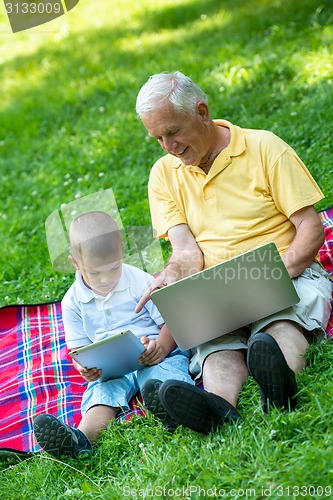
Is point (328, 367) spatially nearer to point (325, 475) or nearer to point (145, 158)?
point (325, 475)

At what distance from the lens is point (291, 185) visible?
3512 millimetres

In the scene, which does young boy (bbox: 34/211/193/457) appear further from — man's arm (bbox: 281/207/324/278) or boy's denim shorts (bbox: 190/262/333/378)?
man's arm (bbox: 281/207/324/278)

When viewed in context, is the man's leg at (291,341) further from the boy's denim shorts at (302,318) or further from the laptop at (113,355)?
the laptop at (113,355)

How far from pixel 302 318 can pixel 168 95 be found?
45.8 inches

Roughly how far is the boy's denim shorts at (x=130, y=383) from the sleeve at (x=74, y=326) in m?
0.21

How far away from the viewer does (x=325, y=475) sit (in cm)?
252

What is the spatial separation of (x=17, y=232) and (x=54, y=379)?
223cm

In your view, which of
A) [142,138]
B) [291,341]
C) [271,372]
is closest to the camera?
[271,372]

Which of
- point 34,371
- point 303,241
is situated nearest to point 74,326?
point 34,371

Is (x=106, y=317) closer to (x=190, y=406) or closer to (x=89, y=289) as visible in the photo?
(x=89, y=289)

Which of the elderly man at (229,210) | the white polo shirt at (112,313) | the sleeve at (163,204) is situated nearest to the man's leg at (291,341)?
the elderly man at (229,210)

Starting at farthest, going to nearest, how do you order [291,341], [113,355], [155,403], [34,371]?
[34,371]
[113,355]
[291,341]
[155,403]

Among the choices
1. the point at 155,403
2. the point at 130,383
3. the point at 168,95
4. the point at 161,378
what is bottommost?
the point at 130,383

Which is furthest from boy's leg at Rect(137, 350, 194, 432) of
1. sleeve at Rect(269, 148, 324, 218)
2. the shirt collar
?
sleeve at Rect(269, 148, 324, 218)
